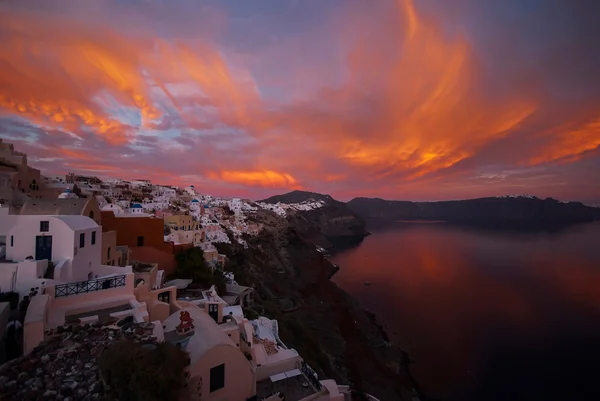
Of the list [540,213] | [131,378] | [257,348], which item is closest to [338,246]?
[257,348]

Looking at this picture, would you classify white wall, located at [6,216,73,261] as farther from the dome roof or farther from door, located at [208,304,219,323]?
door, located at [208,304,219,323]

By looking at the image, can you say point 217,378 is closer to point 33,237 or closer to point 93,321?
point 93,321

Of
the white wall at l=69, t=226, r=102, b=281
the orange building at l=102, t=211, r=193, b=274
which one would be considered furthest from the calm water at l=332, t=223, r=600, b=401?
the white wall at l=69, t=226, r=102, b=281

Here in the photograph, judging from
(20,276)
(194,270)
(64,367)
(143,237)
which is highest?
(143,237)

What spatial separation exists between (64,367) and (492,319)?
119 ft

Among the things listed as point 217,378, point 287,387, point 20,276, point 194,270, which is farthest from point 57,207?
point 287,387

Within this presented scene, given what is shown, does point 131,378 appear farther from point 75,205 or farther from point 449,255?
point 449,255

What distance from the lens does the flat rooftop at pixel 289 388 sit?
8.92 meters

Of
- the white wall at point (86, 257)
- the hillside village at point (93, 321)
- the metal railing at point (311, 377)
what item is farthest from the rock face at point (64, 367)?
the metal railing at point (311, 377)

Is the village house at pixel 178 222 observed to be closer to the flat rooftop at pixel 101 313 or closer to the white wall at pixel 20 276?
the white wall at pixel 20 276

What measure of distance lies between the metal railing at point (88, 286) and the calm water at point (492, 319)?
20.2 m

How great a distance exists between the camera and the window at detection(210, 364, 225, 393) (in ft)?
22.1

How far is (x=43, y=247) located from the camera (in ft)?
28.9

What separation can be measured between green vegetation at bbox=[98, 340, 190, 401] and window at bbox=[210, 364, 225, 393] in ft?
4.90
